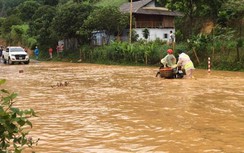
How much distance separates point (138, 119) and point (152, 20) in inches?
1476

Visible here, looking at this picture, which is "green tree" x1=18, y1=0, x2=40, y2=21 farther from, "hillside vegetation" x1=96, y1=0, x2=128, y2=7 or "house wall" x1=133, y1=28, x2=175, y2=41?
"house wall" x1=133, y1=28, x2=175, y2=41

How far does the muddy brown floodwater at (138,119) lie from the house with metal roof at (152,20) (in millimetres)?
29313

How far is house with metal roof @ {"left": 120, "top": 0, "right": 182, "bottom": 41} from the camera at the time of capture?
1718 inches

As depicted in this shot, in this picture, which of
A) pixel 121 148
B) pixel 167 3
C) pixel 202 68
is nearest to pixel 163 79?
pixel 202 68

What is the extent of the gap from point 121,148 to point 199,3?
2596 centimetres

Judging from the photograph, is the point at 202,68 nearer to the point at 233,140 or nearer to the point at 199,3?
the point at 199,3

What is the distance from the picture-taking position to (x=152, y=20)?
149 feet

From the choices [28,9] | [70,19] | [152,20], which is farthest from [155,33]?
[28,9]

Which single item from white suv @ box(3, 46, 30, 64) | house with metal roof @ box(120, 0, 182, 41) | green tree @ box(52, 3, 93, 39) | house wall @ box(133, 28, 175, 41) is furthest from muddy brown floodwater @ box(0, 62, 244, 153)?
house with metal roof @ box(120, 0, 182, 41)

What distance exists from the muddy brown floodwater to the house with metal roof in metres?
29.3

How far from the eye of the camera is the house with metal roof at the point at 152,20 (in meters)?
43.6

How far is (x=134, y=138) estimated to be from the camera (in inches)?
279

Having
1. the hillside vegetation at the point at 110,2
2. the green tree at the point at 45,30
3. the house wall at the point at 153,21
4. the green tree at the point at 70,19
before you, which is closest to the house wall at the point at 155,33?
the house wall at the point at 153,21

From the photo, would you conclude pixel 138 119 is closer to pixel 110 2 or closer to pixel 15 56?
pixel 15 56
